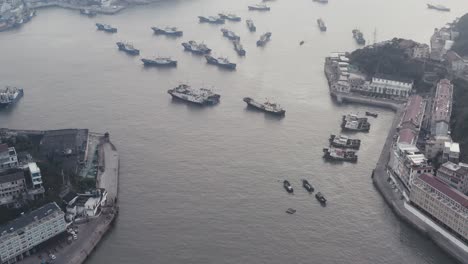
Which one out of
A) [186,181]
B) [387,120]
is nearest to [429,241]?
[186,181]

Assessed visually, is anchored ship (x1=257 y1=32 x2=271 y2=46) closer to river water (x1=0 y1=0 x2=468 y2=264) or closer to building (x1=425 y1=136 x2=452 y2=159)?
river water (x1=0 y1=0 x2=468 y2=264)

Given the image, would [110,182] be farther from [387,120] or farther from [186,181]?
[387,120]

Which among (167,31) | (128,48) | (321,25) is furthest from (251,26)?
(128,48)

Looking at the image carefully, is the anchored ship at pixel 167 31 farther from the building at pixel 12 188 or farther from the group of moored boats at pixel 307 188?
the building at pixel 12 188

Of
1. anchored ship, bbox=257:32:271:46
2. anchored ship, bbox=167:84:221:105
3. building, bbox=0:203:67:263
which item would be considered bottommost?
building, bbox=0:203:67:263

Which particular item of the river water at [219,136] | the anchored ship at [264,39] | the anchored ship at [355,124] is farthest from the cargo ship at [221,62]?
the anchored ship at [355,124]

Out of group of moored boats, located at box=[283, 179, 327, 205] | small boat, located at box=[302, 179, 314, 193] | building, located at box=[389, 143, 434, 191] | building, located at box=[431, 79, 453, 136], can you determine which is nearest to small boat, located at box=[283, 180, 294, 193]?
group of moored boats, located at box=[283, 179, 327, 205]
